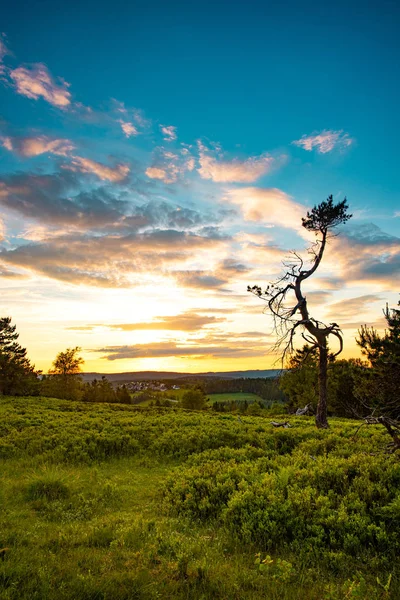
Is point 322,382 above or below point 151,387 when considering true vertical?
above

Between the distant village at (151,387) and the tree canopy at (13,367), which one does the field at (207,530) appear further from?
the distant village at (151,387)

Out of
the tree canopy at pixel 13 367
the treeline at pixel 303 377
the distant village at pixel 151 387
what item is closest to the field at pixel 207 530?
the treeline at pixel 303 377

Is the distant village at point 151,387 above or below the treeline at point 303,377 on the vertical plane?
below

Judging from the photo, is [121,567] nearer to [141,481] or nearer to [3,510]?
[3,510]

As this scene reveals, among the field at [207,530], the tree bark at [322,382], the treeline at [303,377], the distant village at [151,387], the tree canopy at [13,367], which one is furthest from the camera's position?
the distant village at [151,387]

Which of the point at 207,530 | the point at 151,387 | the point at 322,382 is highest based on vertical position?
the point at 322,382

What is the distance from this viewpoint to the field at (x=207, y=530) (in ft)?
16.5

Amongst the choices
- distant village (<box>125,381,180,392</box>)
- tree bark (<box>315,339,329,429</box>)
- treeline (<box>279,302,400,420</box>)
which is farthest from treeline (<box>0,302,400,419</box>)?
distant village (<box>125,381,180,392</box>)

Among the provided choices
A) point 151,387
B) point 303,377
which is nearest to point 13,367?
point 303,377

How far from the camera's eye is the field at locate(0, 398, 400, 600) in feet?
16.5

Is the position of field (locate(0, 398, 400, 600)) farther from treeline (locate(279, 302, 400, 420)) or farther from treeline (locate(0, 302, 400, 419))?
treeline (locate(0, 302, 400, 419))

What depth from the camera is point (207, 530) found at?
25.0ft

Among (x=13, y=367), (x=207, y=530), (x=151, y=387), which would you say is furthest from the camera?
(x=151, y=387)

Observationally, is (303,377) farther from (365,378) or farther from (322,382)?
(322,382)
